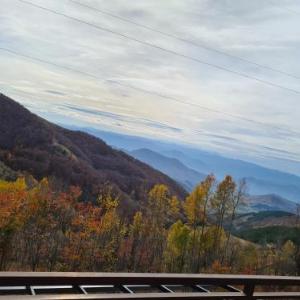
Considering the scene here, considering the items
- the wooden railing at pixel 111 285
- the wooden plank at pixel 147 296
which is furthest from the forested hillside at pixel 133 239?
the wooden plank at pixel 147 296

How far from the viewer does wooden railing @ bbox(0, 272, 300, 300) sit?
367 cm

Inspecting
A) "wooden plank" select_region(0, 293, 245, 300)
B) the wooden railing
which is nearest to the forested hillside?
the wooden railing

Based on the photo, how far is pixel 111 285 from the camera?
4441 mm

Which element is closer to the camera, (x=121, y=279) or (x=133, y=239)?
(x=121, y=279)

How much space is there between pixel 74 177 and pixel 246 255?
110 metres

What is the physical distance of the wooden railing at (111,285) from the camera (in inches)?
144

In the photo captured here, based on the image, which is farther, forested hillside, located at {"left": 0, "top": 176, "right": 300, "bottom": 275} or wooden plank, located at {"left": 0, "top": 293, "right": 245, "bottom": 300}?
forested hillside, located at {"left": 0, "top": 176, "right": 300, "bottom": 275}

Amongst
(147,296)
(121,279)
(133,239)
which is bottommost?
(133,239)

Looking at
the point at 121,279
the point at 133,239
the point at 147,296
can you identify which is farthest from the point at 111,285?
the point at 133,239

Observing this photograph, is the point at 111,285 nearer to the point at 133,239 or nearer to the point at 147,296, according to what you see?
the point at 147,296

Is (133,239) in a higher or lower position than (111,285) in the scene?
lower

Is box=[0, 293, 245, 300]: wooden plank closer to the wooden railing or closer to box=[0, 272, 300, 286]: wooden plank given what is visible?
the wooden railing

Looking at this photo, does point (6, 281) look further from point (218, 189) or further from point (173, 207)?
point (173, 207)

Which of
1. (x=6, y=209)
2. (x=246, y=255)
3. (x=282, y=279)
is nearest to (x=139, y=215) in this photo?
(x=246, y=255)
